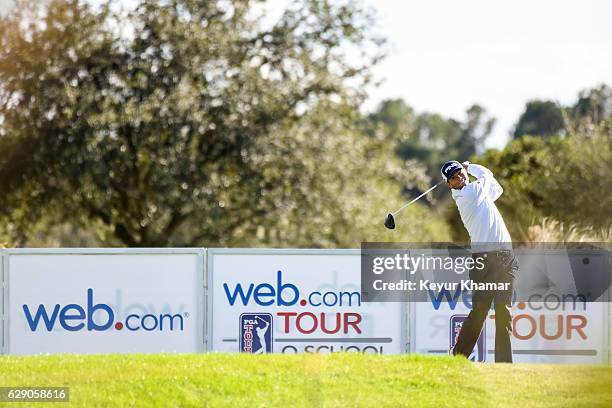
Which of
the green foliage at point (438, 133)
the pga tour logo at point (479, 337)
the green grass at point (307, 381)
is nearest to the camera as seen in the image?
the green grass at point (307, 381)

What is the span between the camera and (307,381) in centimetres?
975

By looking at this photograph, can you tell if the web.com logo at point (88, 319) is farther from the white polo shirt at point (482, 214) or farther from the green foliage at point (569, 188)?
the green foliage at point (569, 188)

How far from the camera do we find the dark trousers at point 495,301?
10797 millimetres

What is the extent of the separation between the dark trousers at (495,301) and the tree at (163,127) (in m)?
15.0

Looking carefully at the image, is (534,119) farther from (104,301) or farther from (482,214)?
(482,214)

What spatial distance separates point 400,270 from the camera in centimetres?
1300

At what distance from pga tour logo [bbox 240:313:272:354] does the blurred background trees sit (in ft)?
43.0

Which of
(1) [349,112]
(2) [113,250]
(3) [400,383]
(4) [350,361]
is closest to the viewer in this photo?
(3) [400,383]

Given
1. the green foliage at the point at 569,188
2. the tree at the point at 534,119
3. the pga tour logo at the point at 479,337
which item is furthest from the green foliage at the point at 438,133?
the pga tour logo at the point at 479,337

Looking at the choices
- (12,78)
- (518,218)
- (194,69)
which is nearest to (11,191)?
(12,78)

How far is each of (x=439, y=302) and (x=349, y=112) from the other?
1556 cm

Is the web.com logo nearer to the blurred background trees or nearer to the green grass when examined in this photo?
the green grass

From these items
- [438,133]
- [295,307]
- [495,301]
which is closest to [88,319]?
[295,307]

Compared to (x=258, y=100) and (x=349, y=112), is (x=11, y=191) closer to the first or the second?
(x=258, y=100)
